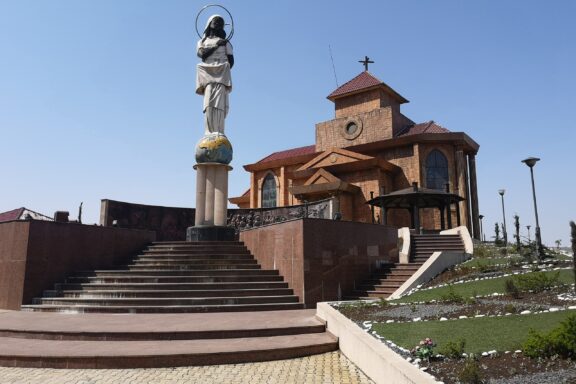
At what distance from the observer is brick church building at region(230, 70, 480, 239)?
3173 centimetres

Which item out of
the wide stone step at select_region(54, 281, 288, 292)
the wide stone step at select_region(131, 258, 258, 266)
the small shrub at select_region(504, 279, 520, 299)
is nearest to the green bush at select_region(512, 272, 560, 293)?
the small shrub at select_region(504, 279, 520, 299)

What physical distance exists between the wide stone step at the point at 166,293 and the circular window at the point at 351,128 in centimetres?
2610

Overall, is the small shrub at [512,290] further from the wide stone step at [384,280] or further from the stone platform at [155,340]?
the stone platform at [155,340]

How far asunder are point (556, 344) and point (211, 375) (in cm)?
472

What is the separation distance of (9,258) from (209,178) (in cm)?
877

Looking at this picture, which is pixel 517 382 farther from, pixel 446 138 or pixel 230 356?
pixel 446 138

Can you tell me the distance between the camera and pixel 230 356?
7.39 m

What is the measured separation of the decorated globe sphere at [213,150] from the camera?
64.7 feet

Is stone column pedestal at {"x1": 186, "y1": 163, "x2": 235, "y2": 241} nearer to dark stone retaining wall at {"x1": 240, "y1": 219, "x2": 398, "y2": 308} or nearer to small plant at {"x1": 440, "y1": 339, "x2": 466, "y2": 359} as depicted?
dark stone retaining wall at {"x1": 240, "y1": 219, "x2": 398, "y2": 308}

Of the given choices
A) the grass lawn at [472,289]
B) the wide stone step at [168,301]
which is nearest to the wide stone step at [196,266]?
the wide stone step at [168,301]

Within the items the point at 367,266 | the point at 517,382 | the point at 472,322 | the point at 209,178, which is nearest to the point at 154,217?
the point at 209,178

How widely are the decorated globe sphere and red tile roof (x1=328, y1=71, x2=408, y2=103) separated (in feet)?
Answer: 70.4

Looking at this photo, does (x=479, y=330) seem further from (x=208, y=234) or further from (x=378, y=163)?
(x=378, y=163)

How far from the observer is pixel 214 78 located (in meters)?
20.6
